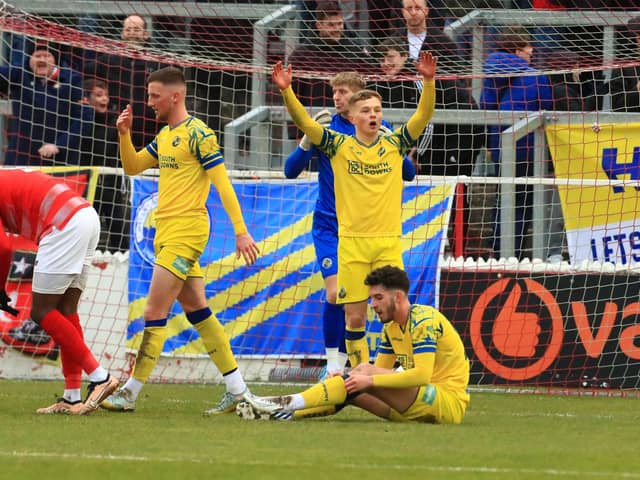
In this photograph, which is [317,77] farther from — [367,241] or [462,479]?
[462,479]

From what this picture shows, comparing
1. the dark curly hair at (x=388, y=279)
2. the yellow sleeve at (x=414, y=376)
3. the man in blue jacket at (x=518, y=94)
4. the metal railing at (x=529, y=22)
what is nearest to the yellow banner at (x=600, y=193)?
the man in blue jacket at (x=518, y=94)

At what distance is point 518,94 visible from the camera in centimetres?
1299

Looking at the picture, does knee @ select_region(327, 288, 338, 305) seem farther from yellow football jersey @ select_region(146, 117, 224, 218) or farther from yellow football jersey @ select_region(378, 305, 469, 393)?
yellow football jersey @ select_region(378, 305, 469, 393)

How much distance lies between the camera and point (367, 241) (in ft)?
30.3

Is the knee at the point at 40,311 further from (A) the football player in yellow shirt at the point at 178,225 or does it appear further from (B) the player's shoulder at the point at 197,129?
(B) the player's shoulder at the point at 197,129

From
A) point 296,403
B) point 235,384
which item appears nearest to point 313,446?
point 296,403

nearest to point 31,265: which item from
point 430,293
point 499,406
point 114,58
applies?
point 114,58

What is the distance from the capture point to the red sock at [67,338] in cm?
848

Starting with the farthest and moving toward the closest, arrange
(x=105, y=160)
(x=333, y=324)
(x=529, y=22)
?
(x=105, y=160), (x=529, y=22), (x=333, y=324)

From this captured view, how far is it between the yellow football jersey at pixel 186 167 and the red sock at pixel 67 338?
0.99 meters

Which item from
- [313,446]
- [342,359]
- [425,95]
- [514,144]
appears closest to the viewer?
[313,446]

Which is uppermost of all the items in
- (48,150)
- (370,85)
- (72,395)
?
(370,85)

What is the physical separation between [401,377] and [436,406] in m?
0.41

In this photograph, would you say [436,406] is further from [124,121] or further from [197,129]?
[124,121]
